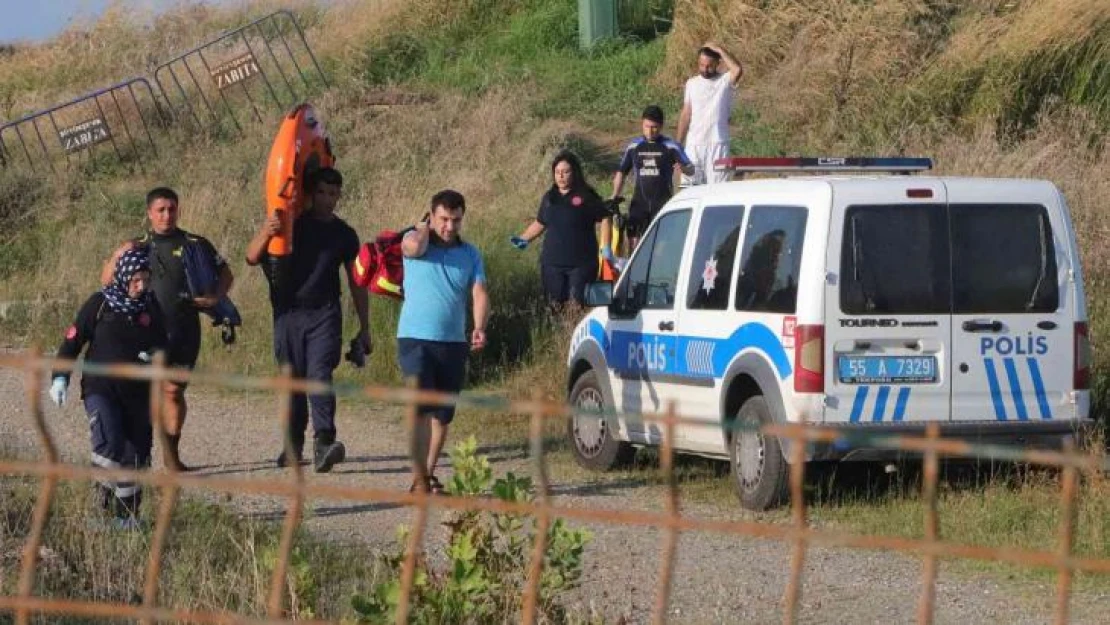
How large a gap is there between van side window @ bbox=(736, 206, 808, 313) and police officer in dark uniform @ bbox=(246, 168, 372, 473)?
239 centimetres

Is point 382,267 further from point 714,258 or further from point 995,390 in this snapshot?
point 995,390

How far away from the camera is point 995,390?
9070 millimetres

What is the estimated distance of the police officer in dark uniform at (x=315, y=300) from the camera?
10.3 meters

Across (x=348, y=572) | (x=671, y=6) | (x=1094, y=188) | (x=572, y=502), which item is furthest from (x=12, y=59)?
(x=348, y=572)

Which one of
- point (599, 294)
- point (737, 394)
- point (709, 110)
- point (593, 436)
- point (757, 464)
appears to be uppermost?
point (599, 294)

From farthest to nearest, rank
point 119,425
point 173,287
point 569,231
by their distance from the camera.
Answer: point 569,231, point 173,287, point 119,425

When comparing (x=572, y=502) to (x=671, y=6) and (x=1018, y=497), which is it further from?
(x=671, y=6)

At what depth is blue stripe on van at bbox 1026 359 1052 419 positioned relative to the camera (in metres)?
9.13

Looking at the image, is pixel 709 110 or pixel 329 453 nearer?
pixel 329 453

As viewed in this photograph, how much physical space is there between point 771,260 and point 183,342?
11.0ft

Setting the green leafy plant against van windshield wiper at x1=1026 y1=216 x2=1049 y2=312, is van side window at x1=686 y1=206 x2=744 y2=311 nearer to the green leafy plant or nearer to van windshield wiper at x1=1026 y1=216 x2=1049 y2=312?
van windshield wiper at x1=1026 y1=216 x2=1049 y2=312

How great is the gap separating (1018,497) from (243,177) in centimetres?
1379

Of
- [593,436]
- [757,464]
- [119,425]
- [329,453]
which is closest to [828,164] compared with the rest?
[757,464]

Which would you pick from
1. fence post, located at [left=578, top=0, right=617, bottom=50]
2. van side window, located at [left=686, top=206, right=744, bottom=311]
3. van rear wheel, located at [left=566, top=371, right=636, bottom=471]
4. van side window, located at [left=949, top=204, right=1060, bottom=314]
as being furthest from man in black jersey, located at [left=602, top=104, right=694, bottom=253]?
fence post, located at [left=578, top=0, right=617, bottom=50]
